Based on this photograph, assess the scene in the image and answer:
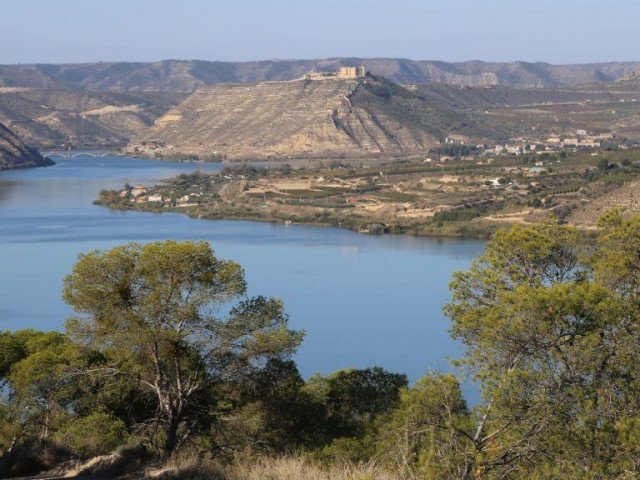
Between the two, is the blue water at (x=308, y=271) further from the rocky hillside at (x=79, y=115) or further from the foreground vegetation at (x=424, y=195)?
the rocky hillside at (x=79, y=115)

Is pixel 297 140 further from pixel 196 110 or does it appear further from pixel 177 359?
pixel 177 359

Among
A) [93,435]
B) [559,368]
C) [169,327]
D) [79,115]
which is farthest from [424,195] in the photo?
[79,115]

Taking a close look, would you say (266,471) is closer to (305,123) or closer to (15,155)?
(15,155)

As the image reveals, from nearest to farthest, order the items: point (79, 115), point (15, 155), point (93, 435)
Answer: point (93, 435)
point (15, 155)
point (79, 115)

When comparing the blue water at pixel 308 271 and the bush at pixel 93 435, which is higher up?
the bush at pixel 93 435

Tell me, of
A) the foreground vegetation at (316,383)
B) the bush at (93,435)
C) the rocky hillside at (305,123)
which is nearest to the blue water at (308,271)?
the foreground vegetation at (316,383)
